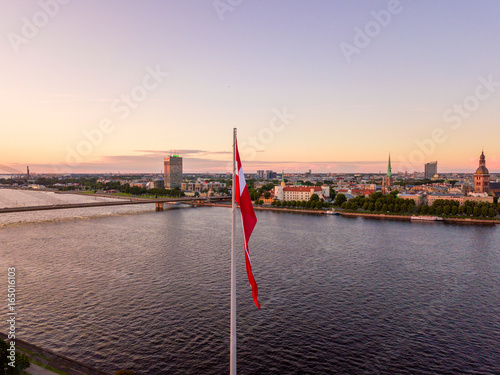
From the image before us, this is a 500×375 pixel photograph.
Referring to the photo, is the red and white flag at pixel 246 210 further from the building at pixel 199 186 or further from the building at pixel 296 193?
the building at pixel 199 186

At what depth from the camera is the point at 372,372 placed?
1012cm

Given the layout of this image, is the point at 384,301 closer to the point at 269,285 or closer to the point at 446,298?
the point at 446,298

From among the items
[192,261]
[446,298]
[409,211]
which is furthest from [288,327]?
[409,211]

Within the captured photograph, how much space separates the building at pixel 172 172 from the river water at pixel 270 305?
90.3m

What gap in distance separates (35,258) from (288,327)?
18312mm

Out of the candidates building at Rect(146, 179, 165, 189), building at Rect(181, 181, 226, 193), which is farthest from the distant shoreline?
building at Rect(146, 179, 165, 189)

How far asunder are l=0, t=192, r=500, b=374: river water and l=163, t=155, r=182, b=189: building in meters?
90.3

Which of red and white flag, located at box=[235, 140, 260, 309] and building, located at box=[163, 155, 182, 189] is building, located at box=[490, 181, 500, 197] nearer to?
red and white flag, located at box=[235, 140, 260, 309]

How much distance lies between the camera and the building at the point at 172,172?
118m

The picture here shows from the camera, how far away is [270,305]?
1489 cm

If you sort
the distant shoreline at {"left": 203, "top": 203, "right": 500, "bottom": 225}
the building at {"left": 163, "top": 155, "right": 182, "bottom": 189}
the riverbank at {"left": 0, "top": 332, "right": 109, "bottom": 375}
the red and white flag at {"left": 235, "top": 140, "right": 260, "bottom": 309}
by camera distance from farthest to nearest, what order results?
the building at {"left": 163, "top": 155, "right": 182, "bottom": 189} → the distant shoreline at {"left": 203, "top": 203, "right": 500, "bottom": 225} → the riverbank at {"left": 0, "top": 332, "right": 109, "bottom": 375} → the red and white flag at {"left": 235, "top": 140, "right": 260, "bottom": 309}

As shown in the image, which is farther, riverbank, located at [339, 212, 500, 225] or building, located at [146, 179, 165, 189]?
building, located at [146, 179, 165, 189]

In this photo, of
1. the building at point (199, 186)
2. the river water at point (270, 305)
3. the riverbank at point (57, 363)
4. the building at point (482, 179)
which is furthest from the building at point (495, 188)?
the riverbank at point (57, 363)

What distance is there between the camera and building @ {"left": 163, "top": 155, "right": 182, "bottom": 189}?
11825 centimetres
